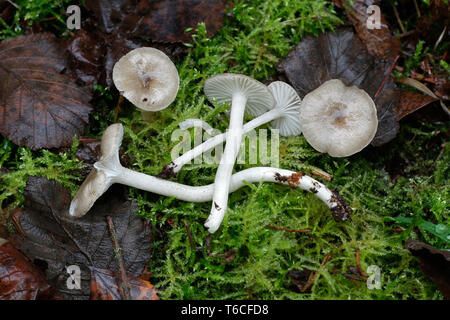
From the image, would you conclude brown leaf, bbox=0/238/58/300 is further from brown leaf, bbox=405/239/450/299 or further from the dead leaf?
brown leaf, bbox=405/239/450/299

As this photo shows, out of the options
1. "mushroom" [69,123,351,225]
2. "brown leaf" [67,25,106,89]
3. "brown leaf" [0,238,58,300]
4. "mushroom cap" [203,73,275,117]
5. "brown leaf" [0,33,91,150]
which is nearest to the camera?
"brown leaf" [0,238,58,300]

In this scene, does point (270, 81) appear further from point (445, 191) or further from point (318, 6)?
point (445, 191)

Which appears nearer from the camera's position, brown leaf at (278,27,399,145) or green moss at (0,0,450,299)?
green moss at (0,0,450,299)

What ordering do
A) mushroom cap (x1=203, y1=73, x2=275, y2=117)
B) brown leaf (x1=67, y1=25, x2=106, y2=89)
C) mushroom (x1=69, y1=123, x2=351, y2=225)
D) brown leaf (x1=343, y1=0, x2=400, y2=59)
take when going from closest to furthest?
mushroom (x1=69, y1=123, x2=351, y2=225) < mushroom cap (x1=203, y1=73, x2=275, y2=117) < brown leaf (x1=67, y1=25, x2=106, y2=89) < brown leaf (x1=343, y1=0, x2=400, y2=59)

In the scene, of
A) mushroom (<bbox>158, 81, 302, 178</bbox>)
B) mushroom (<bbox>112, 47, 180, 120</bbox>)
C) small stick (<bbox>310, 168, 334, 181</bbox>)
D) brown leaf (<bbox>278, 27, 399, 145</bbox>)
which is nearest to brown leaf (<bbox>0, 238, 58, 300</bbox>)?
mushroom (<bbox>158, 81, 302, 178</bbox>)
